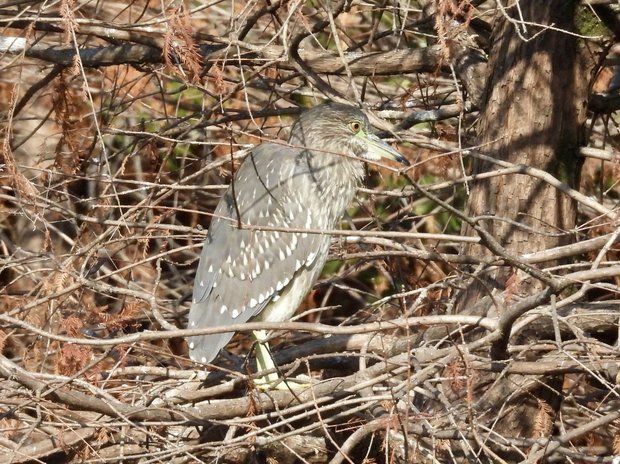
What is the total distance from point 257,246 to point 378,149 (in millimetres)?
772

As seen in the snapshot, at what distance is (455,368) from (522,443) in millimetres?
537

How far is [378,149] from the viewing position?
5152 millimetres

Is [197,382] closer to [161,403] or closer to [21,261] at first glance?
[161,403]

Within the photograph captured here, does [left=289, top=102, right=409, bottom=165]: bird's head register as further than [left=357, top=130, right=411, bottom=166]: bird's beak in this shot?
Yes

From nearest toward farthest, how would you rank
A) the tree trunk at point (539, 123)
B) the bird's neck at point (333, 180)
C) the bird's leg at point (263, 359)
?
the tree trunk at point (539, 123) < the bird's leg at point (263, 359) < the bird's neck at point (333, 180)

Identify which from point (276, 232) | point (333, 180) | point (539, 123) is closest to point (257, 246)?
point (276, 232)

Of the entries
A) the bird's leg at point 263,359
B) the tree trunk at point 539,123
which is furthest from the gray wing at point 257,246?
the tree trunk at point 539,123

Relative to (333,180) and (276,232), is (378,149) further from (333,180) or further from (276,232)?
(276,232)

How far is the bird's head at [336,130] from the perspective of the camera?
5281 millimetres

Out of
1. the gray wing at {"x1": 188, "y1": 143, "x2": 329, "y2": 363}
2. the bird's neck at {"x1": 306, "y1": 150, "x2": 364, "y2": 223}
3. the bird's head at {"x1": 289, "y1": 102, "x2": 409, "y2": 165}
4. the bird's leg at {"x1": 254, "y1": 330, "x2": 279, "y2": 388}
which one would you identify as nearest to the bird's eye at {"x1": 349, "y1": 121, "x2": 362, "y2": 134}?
the bird's head at {"x1": 289, "y1": 102, "x2": 409, "y2": 165}

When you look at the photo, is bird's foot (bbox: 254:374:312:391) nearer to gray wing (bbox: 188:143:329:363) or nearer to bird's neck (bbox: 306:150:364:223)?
gray wing (bbox: 188:143:329:363)

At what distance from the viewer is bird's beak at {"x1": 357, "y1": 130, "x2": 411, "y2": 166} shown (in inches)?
197

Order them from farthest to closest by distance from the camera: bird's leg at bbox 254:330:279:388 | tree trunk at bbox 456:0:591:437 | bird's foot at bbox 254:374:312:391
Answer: bird's leg at bbox 254:330:279:388 < tree trunk at bbox 456:0:591:437 < bird's foot at bbox 254:374:312:391

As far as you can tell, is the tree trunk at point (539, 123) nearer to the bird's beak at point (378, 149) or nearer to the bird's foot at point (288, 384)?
the bird's beak at point (378, 149)
